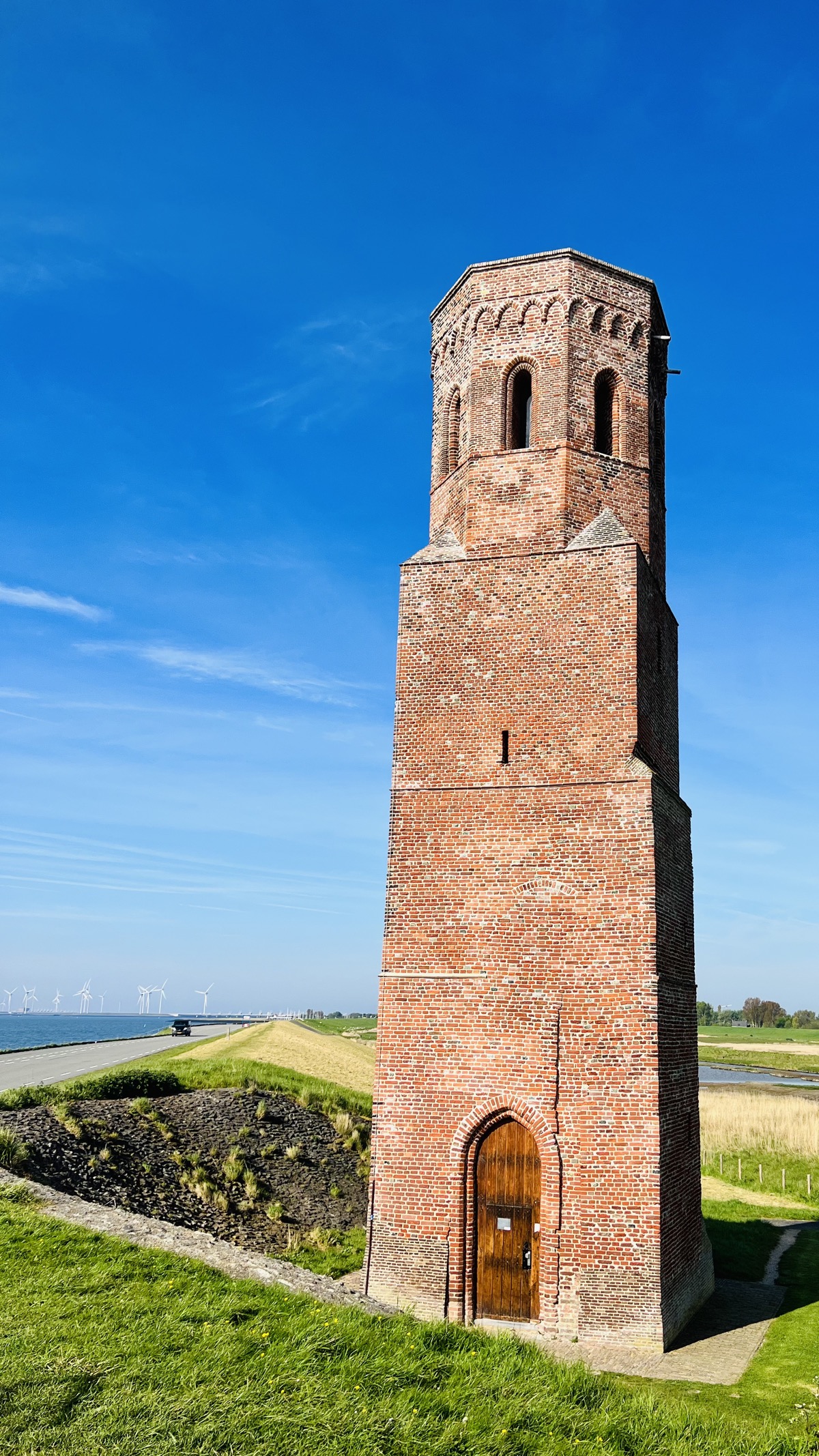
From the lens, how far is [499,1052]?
13.8 metres

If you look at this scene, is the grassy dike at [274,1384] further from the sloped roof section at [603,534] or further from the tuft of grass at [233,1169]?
the sloped roof section at [603,534]

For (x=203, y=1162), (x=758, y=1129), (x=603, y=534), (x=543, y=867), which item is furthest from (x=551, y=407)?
(x=758, y=1129)

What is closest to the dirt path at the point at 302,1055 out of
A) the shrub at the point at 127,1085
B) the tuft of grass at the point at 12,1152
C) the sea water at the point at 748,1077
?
the shrub at the point at 127,1085

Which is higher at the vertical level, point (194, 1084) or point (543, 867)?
point (543, 867)

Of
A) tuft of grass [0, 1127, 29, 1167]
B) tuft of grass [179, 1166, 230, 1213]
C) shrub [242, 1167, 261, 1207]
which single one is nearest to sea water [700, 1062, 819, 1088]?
shrub [242, 1167, 261, 1207]

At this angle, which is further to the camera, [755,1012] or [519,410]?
[755,1012]

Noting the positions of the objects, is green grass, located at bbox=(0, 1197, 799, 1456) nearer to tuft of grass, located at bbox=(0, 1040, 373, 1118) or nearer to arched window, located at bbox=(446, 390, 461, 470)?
tuft of grass, located at bbox=(0, 1040, 373, 1118)

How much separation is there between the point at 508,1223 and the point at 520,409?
13.0 metres

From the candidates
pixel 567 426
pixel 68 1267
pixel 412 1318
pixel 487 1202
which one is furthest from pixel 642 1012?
pixel 567 426

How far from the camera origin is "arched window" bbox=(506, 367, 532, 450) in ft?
55.3

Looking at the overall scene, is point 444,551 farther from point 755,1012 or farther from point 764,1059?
point 755,1012

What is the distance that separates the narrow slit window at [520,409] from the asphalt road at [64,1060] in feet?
59.7

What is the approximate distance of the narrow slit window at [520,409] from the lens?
1698 centimetres

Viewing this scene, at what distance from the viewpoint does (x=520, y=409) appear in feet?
57.4
